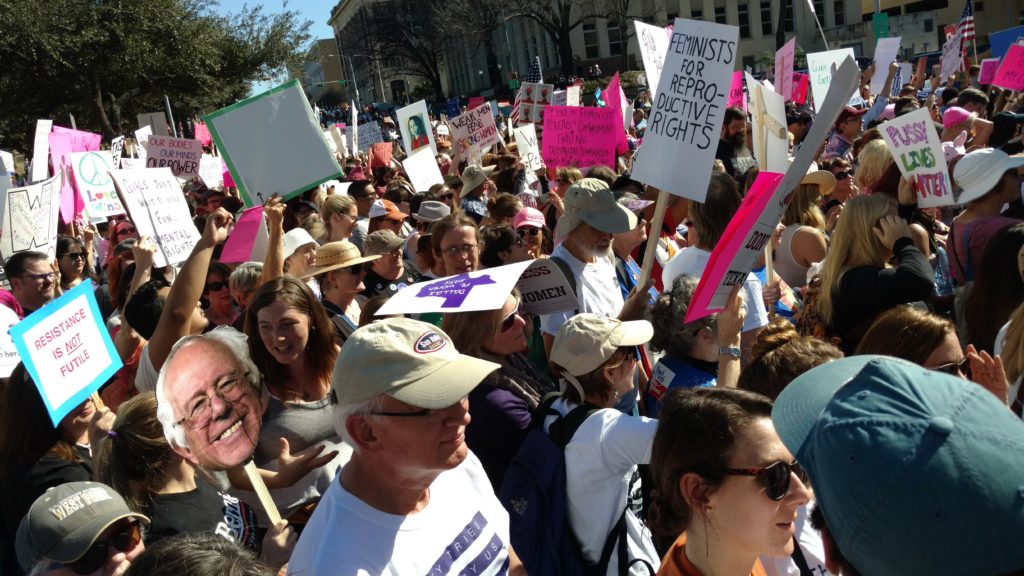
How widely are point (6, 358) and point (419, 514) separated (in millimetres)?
2744

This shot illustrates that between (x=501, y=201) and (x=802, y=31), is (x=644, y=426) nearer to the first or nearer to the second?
(x=501, y=201)

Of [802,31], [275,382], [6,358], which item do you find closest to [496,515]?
[275,382]

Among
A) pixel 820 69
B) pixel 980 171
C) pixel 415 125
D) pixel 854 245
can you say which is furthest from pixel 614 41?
pixel 854 245

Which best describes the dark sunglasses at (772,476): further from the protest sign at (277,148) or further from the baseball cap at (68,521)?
the protest sign at (277,148)

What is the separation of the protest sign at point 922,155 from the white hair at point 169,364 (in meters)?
4.65

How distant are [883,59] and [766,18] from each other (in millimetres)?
59945

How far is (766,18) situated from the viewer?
68.4m

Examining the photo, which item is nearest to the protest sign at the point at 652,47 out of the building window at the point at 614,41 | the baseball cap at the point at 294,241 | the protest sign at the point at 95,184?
the baseball cap at the point at 294,241

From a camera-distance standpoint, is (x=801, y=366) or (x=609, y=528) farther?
(x=801, y=366)

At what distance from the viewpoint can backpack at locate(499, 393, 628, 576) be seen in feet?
8.64

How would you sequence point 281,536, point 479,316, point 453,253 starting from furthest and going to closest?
point 453,253
point 479,316
point 281,536

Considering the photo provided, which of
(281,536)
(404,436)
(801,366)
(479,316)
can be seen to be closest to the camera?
(404,436)

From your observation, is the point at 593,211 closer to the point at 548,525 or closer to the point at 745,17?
the point at 548,525

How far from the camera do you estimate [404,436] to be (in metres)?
2.13
